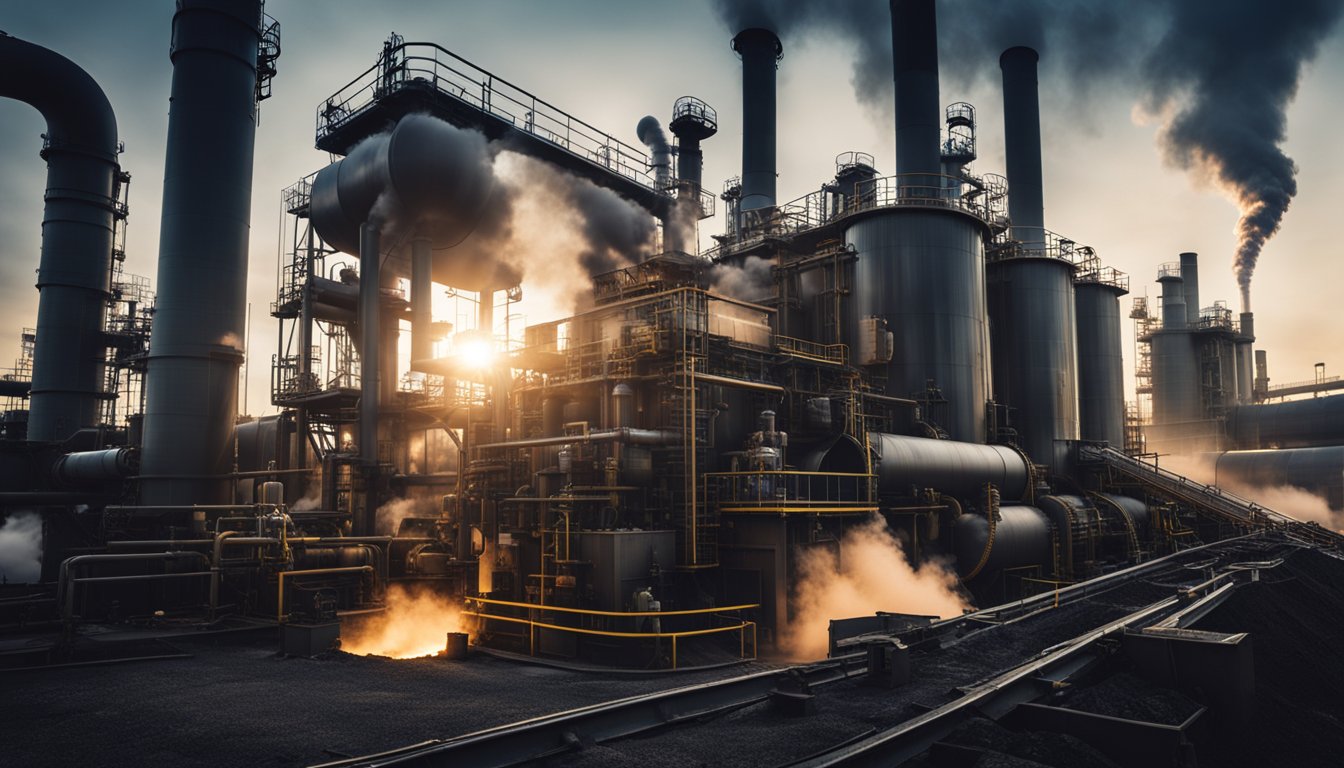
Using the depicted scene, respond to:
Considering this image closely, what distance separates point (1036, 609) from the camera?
555 inches

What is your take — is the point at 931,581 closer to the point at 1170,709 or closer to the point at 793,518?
the point at 793,518

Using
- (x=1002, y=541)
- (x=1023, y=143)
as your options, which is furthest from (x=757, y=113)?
(x=1002, y=541)

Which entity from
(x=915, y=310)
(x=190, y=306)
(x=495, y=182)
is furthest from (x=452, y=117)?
(x=915, y=310)

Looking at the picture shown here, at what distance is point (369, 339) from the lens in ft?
90.0

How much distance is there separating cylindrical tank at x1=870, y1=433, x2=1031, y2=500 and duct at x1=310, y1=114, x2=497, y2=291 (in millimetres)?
13276

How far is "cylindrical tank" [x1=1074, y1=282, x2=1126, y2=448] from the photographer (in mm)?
41875

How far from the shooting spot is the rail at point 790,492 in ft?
62.3

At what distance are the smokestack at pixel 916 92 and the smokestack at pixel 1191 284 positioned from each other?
32.5m

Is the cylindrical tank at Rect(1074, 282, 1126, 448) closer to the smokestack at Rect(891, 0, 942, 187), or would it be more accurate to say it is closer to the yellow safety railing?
the smokestack at Rect(891, 0, 942, 187)

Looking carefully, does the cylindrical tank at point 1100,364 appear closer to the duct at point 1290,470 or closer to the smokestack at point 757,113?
the duct at point 1290,470

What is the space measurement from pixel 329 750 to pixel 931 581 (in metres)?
18.3

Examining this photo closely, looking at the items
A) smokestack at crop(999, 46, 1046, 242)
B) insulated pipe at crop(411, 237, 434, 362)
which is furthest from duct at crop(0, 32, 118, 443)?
smokestack at crop(999, 46, 1046, 242)

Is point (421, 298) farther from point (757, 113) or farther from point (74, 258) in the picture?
point (757, 113)

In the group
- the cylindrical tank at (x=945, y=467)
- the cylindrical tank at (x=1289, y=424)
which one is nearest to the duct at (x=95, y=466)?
the cylindrical tank at (x=945, y=467)
